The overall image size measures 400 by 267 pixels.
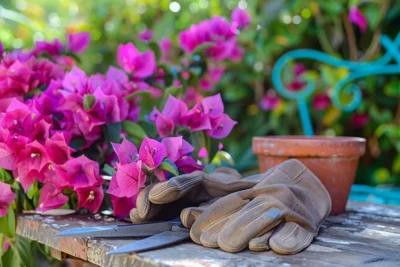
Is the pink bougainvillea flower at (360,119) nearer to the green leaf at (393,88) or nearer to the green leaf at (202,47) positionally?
the green leaf at (393,88)

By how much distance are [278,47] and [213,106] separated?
5.37 ft

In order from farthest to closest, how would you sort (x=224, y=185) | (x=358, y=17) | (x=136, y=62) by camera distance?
(x=358, y=17) → (x=136, y=62) → (x=224, y=185)

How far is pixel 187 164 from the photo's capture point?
1.15 meters

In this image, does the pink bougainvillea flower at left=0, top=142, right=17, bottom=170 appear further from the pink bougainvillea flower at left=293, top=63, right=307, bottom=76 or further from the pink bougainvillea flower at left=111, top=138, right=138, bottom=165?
the pink bougainvillea flower at left=293, top=63, right=307, bottom=76

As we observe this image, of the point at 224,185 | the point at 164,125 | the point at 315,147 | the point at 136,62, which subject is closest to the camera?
the point at 224,185

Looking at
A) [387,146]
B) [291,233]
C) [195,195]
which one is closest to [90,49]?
[387,146]

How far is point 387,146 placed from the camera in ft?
8.95

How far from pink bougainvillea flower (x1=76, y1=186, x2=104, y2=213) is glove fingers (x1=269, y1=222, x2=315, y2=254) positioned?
41 centimetres

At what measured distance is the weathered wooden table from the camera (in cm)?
85

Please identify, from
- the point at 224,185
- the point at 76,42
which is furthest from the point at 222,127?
the point at 76,42

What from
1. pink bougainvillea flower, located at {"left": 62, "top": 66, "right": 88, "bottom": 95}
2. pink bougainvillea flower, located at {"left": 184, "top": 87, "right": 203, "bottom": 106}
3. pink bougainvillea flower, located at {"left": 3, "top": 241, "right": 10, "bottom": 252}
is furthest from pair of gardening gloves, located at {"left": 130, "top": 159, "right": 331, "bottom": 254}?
pink bougainvillea flower, located at {"left": 184, "top": 87, "right": 203, "bottom": 106}

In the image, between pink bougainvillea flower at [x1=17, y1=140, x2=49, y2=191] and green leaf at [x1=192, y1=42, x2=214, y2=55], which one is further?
green leaf at [x1=192, y1=42, x2=214, y2=55]

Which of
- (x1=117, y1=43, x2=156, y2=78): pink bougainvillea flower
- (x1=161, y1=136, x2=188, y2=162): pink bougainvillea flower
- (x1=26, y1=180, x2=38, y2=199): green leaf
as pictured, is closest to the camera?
(x1=161, y1=136, x2=188, y2=162): pink bougainvillea flower

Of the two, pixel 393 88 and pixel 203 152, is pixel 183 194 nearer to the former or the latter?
pixel 203 152
